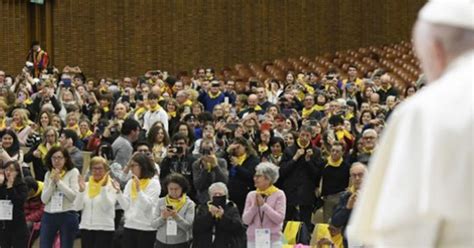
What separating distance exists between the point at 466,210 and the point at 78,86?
55.0 feet

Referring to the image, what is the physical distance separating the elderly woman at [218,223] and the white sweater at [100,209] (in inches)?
37.8

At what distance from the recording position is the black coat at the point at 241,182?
1138cm

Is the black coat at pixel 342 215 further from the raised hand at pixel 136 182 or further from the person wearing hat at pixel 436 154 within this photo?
the person wearing hat at pixel 436 154

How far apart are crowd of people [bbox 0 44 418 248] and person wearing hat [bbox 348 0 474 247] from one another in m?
7.31

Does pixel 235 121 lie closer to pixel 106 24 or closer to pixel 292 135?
pixel 292 135

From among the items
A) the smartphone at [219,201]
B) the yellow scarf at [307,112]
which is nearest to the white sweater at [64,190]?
the smartphone at [219,201]

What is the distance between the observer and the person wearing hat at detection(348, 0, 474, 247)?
193 centimetres

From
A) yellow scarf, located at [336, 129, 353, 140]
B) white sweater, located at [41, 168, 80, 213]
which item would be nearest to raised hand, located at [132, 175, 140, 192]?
white sweater, located at [41, 168, 80, 213]

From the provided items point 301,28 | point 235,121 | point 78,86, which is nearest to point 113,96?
point 78,86

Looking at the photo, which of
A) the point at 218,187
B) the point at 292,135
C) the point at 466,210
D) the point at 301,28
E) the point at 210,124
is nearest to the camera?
the point at 466,210

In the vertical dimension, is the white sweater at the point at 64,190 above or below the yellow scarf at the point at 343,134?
below

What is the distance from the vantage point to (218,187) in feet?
33.3

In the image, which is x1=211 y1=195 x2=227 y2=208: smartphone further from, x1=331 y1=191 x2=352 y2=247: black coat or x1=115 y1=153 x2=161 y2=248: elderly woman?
x1=331 y1=191 x2=352 y2=247: black coat

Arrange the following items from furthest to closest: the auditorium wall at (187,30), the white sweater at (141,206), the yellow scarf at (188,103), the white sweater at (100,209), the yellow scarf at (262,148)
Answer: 1. the auditorium wall at (187,30)
2. the yellow scarf at (188,103)
3. the yellow scarf at (262,148)
4. the white sweater at (100,209)
5. the white sweater at (141,206)
